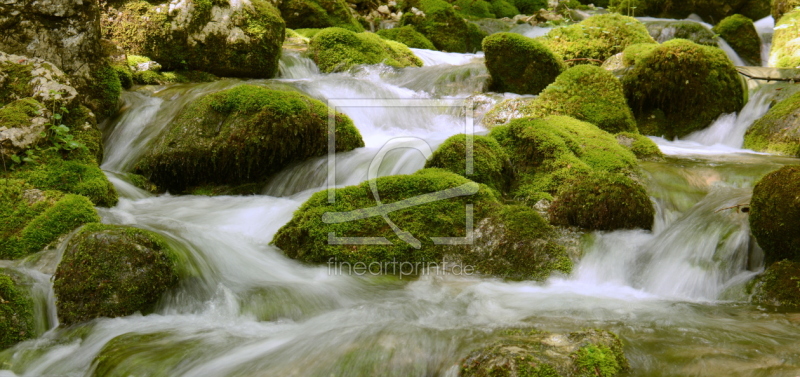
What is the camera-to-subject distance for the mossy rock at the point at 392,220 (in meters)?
4.91

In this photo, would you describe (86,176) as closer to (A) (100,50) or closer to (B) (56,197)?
(B) (56,197)

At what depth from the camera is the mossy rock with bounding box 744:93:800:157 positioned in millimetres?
7531

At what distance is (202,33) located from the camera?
970 centimetres

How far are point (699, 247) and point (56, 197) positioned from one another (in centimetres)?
566

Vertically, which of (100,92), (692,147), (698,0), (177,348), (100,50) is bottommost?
(177,348)

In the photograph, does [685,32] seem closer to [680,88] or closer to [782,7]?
[782,7]

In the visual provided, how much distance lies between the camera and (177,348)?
3.68 meters

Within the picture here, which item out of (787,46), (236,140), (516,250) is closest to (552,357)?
(516,250)

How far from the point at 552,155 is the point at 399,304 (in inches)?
105

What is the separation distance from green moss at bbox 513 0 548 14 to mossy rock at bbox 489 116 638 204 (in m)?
19.3

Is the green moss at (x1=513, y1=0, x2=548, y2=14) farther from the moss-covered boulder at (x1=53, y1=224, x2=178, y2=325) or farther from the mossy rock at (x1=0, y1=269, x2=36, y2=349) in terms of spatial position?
the mossy rock at (x1=0, y1=269, x2=36, y2=349)

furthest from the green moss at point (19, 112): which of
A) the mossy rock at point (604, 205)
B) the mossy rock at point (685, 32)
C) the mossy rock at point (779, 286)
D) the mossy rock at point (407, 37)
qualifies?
the mossy rock at point (685, 32)

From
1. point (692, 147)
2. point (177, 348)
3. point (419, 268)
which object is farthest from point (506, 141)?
point (177, 348)

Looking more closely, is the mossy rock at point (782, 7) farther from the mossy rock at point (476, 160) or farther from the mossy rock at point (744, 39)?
the mossy rock at point (476, 160)
